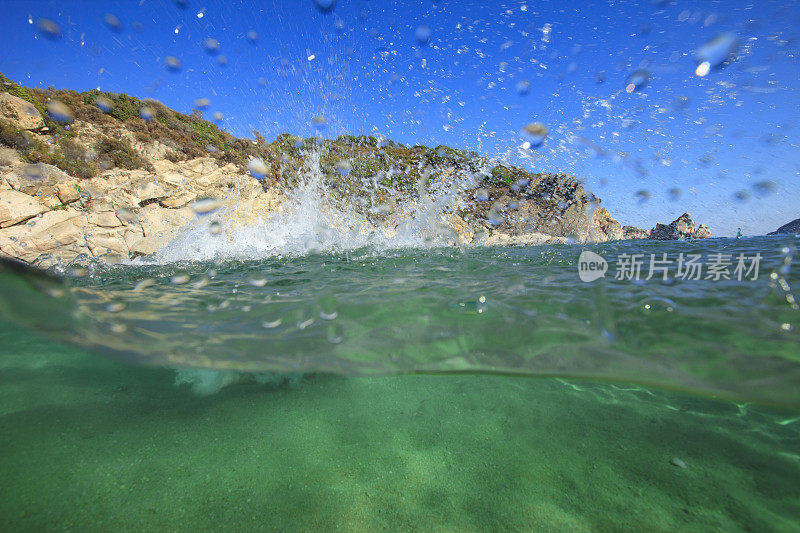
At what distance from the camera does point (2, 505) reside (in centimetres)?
162

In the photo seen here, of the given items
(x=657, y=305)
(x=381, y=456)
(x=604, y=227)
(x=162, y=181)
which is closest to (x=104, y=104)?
(x=162, y=181)

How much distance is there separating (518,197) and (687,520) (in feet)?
122

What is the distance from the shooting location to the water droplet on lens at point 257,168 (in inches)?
920

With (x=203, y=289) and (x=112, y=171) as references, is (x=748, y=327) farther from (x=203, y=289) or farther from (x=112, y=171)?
(x=112, y=171)

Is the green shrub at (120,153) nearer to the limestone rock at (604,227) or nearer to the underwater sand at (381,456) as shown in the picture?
the underwater sand at (381,456)

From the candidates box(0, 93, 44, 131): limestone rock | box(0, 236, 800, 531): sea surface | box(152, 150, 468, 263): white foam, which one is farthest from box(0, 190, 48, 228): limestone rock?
box(0, 236, 800, 531): sea surface

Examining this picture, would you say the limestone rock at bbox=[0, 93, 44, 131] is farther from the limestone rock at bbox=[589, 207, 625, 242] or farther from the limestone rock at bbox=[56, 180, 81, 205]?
the limestone rock at bbox=[589, 207, 625, 242]

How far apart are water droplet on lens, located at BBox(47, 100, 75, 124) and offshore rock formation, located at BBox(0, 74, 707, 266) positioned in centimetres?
5

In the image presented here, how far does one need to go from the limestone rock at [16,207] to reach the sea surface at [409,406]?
16586 mm

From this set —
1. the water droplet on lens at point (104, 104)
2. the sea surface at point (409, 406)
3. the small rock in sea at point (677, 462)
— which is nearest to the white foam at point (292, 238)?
the sea surface at point (409, 406)

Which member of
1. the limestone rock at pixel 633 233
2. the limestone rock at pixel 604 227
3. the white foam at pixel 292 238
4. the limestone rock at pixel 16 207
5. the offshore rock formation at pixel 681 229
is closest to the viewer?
the white foam at pixel 292 238

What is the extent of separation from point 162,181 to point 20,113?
6.46 metres

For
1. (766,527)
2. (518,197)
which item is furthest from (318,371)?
(518,197)

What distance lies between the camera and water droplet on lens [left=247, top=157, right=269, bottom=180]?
76.6 feet
